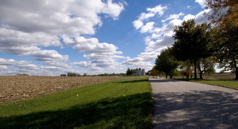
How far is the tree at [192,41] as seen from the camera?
26.2 metres

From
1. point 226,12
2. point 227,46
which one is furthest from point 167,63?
point 226,12

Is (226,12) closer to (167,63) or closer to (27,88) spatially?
(27,88)

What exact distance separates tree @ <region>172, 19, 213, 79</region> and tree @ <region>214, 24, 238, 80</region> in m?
2.04

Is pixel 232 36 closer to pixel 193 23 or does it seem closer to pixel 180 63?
pixel 193 23

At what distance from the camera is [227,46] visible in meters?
27.4

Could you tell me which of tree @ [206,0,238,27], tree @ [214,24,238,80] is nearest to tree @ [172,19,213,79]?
tree @ [214,24,238,80]

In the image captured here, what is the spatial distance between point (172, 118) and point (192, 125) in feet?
2.57

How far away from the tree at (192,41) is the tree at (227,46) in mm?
2044

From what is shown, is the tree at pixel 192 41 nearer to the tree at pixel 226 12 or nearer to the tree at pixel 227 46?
the tree at pixel 227 46

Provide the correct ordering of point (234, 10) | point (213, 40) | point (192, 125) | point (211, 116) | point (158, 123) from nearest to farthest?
point (192, 125)
point (158, 123)
point (211, 116)
point (234, 10)
point (213, 40)

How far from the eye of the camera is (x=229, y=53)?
30.2 m

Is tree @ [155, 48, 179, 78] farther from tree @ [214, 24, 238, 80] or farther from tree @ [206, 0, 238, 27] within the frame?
tree @ [206, 0, 238, 27]

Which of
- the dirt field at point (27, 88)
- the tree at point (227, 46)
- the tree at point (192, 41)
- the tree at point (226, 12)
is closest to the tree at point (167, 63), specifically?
the tree at point (227, 46)

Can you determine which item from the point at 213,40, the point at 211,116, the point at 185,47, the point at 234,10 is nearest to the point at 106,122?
the point at 211,116
